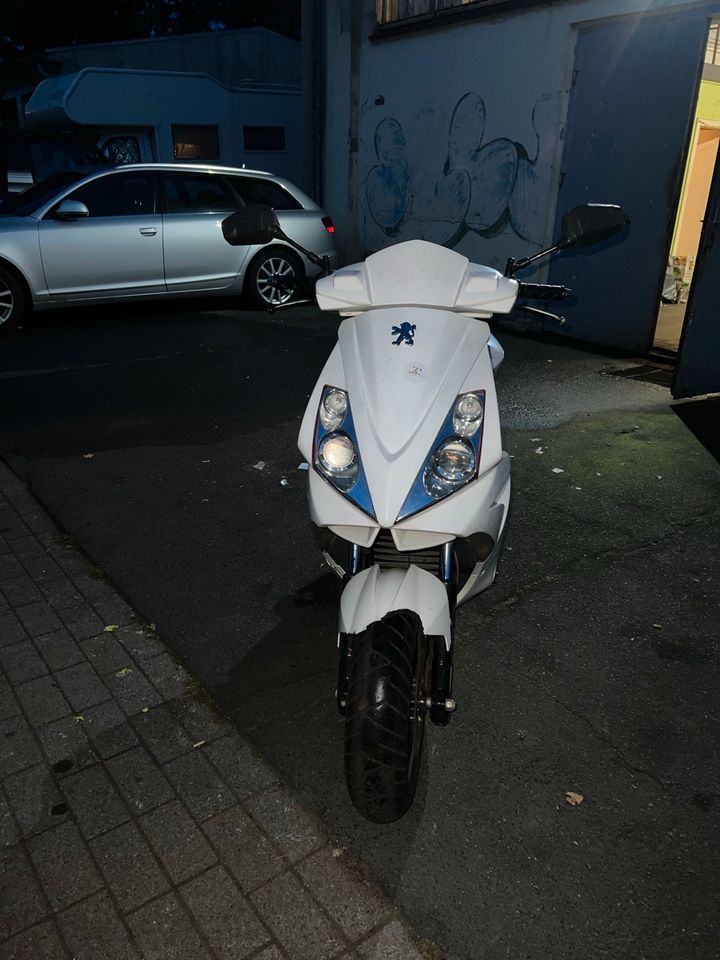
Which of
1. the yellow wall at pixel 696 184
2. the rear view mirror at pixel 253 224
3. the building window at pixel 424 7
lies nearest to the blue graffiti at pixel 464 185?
the building window at pixel 424 7

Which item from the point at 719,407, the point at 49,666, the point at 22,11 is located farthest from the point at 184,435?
the point at 22,11

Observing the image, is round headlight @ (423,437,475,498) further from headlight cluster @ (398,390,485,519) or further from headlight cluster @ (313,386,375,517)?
headlight cluster @ (313,386,375,517)

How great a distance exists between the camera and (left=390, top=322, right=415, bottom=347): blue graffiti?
2420 millimetres

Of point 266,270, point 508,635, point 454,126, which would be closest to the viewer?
point 508,635

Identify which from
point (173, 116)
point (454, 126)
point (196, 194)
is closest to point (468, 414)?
point (196, 194)

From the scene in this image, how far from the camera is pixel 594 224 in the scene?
9.32 ft

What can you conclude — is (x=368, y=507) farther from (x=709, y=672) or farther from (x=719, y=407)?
(x=719, y=407)

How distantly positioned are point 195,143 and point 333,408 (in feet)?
59.5

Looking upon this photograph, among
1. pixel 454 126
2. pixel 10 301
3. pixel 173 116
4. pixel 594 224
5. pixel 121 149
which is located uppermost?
pixel 173 116

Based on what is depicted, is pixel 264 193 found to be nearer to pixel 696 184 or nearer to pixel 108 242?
pixel 108 242

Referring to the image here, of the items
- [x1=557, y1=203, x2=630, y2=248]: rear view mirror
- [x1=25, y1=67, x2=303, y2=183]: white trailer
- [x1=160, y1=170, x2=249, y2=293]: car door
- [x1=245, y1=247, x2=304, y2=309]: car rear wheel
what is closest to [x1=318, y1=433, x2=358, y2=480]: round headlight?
[x1=557, y1=203, x2=630, y2=248]: rear view mirror

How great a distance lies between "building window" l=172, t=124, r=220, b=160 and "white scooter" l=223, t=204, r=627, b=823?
17.5m

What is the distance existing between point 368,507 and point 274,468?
2930 millimetres

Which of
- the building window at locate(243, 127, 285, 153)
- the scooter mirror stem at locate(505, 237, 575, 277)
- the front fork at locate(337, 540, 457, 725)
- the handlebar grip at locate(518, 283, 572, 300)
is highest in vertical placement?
the building window at locate(243, 127, 285, 153)
